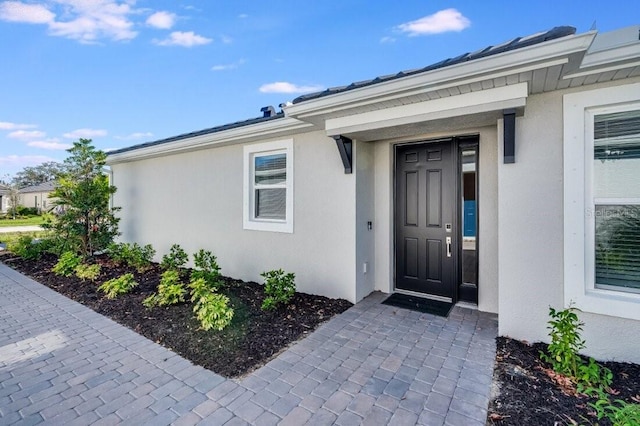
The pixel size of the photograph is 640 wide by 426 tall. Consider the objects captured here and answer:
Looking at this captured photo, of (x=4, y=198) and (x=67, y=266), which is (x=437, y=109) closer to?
(x=67, y=266)

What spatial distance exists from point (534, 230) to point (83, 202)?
849 centimetres

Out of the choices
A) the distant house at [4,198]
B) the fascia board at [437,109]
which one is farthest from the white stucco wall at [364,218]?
the distant house at [4,198]

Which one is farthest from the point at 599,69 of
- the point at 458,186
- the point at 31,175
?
the point at 31,175

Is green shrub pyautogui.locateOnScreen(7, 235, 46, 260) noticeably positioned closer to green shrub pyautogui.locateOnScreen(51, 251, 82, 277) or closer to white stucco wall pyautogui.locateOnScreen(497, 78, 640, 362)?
green shrub pyautogui.locateOnScreen(51, 251, 82, 277)

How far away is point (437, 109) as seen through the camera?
124 inches

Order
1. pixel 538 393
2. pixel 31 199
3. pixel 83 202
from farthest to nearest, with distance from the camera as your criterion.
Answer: pixel 31 199 < pixel 83 202 < pixel 538 393

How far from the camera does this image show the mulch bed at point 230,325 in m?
2.95

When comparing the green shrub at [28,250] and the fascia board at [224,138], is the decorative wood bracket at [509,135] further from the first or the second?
the green shrub at [28,250]

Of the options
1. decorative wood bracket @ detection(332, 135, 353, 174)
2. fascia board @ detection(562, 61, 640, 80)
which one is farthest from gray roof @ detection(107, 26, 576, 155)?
decorative wood bracket @ detection(332, 135, 353, 174)

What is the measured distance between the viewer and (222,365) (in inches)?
108

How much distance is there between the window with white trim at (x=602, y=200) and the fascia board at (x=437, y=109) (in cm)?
67

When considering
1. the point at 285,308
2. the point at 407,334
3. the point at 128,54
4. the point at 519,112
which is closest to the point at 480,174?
the point at 519,112

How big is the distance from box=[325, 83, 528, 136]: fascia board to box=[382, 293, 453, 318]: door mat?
8.35ft

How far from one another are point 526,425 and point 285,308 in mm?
2936
